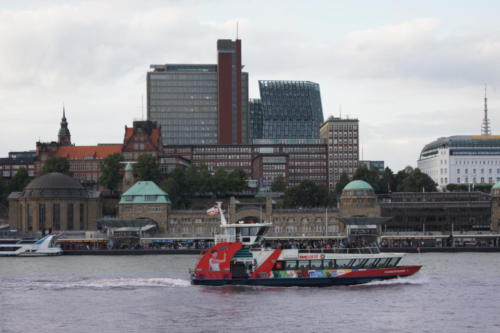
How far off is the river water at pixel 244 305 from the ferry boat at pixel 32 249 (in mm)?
48017

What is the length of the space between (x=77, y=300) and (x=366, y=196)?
4292 inches

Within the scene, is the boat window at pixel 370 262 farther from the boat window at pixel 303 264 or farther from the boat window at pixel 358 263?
the boat window at pixel 303 264

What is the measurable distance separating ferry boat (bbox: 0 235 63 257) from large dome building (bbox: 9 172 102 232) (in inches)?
1338

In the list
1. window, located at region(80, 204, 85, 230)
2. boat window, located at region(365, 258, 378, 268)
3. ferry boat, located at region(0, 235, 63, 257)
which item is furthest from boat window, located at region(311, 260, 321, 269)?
window, located at region(80, 204, 85, 230)

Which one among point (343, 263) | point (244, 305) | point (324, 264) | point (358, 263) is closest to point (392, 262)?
point (358, 263)

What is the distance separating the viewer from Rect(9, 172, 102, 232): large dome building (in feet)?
627

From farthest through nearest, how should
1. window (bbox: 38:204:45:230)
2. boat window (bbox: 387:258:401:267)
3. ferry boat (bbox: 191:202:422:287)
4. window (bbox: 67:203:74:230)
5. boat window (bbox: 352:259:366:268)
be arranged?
window (bbox: 67:203:74:230)
window (bbox: 38:204:45:230)
boat window (bbox: 387:258:401:267)
boat window (bbox: 352:259:366:268)
ferry boat (bbox: 191:202:422:287)

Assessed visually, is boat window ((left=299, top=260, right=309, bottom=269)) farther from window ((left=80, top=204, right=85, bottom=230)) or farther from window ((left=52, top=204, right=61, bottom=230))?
window ((left=80, top=204, right=85, bottom=230))

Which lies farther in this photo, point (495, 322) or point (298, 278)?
point (298, 278)

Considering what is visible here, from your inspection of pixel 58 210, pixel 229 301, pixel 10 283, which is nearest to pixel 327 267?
pixel 229 301

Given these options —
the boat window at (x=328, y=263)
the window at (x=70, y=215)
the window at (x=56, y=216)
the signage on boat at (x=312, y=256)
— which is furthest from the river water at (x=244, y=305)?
the window at (x=70, y=215)

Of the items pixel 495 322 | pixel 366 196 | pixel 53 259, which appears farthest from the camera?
pixel 366 196

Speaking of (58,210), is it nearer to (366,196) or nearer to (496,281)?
(366,196)

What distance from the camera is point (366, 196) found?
18288 centimetres
